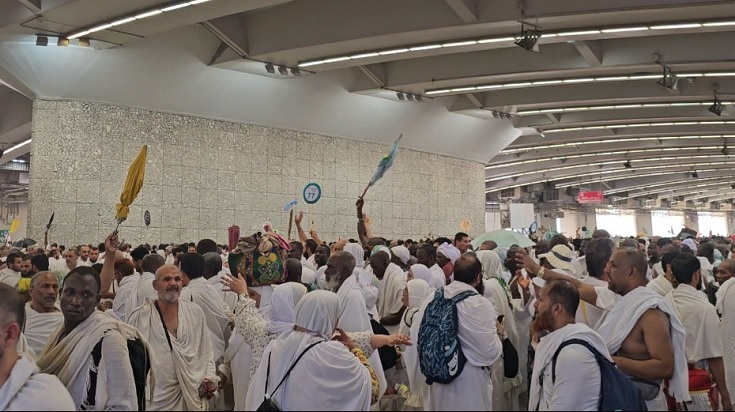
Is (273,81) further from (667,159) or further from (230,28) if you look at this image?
(667,159)

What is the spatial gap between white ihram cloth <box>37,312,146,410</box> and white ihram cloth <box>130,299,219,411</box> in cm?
83

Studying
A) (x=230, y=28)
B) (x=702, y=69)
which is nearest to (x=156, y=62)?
(x=230, y=28)

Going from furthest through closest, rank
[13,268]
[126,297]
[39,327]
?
[13,268], [126,297], [39,327]

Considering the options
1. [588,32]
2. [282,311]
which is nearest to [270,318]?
[282,311]

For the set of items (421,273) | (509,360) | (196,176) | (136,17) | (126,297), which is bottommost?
(509,360)

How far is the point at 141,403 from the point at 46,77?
13.2 metres

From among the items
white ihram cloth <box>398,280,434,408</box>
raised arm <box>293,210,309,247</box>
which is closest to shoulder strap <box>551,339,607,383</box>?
white ihram cloth <box>398,280,434,408</box>

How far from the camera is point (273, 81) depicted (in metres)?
Answer: 18.1

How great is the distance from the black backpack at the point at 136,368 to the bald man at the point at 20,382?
0.62m

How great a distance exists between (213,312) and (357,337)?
1578mm

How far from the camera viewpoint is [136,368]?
356 cm

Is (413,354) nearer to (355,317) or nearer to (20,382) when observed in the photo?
(355,317)

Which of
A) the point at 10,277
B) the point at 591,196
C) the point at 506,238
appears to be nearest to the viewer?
the point at 10,277

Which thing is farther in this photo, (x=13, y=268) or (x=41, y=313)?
(x=13, y=268)
